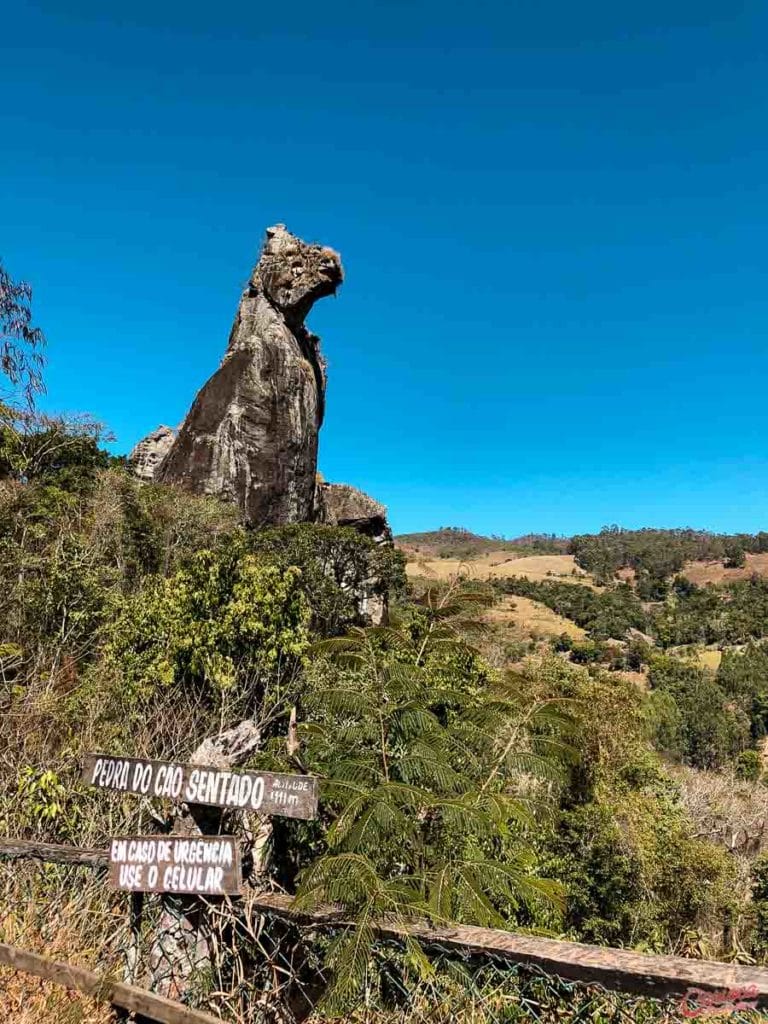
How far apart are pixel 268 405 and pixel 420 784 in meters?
24.9

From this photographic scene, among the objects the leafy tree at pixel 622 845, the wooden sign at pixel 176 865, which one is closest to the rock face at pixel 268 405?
the leafy tree at pixel 622 845

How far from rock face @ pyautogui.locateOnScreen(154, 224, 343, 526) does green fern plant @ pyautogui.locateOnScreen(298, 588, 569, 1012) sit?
20.8m

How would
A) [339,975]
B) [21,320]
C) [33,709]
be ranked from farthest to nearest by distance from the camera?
[21,320]
[33,709]
[339,975]

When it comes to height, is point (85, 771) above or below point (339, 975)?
above

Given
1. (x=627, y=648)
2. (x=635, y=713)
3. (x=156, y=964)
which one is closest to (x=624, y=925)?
(x=635, y=713)

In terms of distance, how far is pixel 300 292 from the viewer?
97.0ft

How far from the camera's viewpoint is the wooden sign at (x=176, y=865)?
2.74m

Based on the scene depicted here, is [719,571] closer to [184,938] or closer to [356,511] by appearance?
[356,511]

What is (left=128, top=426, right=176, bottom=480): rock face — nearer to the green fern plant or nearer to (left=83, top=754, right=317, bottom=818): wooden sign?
the green fern plant

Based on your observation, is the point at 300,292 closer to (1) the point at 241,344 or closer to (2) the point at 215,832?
(1) the point at 241,344

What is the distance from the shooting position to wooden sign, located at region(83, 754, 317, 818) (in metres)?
2.86

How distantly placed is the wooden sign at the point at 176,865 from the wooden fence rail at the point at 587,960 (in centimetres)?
28

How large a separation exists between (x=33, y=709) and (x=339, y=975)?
5066 mm

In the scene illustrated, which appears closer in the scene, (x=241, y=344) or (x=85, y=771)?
(x=85, y=771)
